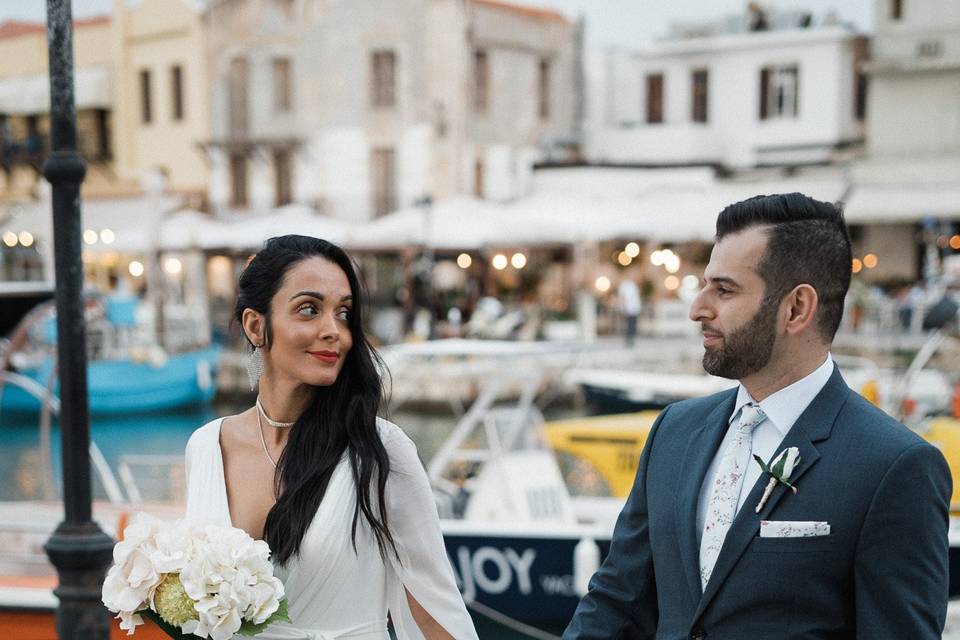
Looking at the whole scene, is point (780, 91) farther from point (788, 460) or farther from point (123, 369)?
point (788, 460)

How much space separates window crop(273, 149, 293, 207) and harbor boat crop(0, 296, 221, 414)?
774 centimetres

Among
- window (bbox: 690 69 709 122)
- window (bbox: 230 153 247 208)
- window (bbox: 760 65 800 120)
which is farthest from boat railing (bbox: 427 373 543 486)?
window (bbox: 690 69 709 122)

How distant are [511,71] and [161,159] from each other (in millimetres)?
10049

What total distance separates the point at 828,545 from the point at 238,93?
27701 mm

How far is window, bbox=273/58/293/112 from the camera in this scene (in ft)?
89.5

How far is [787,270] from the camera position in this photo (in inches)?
71.0

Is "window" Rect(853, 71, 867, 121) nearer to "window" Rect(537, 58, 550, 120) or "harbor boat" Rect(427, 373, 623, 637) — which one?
"window" Rect(537, 58, 550, 120)

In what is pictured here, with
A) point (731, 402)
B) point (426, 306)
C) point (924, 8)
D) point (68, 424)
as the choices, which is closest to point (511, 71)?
point (426, 306)

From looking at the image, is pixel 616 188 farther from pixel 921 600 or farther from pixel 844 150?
pixel 921 600

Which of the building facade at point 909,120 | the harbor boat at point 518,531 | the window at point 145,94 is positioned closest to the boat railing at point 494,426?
the harbor boat at point 518,531

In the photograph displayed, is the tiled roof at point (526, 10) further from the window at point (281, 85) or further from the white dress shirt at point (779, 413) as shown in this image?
the white dress shirt at point (779, 413)

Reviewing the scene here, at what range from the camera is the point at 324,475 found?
2.23 meters

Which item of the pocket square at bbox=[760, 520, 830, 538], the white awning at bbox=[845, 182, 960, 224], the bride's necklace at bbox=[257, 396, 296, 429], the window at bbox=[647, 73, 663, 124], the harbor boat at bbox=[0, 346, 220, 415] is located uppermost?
the window at bbox=[647, 73, 663, 124]

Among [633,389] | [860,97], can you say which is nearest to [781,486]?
[633,389]
